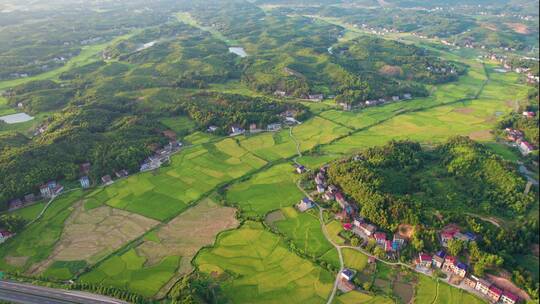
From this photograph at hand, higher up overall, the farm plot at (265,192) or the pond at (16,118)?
the farm plot at (265,192)

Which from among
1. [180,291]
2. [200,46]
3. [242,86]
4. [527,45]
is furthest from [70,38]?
[527,45]

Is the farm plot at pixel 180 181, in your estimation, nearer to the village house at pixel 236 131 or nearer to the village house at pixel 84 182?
the village house at pixel 84 182

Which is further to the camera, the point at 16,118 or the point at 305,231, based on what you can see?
the point at 16,118

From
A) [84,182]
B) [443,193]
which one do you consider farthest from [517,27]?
Answer: [84,182]

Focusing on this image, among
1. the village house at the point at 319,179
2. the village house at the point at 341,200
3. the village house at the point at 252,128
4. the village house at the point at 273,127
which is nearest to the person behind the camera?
the village house at the point at 341,200

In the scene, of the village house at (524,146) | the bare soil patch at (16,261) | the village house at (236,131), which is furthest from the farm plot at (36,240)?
the village house at (524,146)

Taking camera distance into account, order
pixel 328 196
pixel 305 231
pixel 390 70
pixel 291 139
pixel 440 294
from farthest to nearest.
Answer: pixel 390 70, pixel 291 139, pixel 328 196, pixel 305 231, pixel 440 294

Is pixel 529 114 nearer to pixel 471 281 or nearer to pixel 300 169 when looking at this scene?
pixel 300 169
